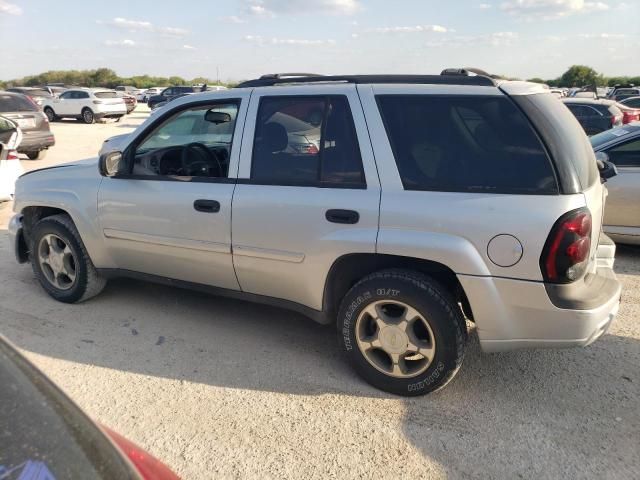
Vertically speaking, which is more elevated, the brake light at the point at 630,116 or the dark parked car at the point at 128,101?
the brake light at the point at 630,116

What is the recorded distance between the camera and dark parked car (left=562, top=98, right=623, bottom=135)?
1197 cm

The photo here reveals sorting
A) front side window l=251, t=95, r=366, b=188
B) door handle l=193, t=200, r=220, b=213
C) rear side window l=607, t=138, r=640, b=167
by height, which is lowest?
rear side window l=607, t=138, r=640, b=167

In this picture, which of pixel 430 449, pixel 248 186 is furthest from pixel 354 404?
pixel 248 186

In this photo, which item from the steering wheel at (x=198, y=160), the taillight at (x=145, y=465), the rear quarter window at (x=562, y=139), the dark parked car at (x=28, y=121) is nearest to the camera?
the taillight at (x=145, y=465)

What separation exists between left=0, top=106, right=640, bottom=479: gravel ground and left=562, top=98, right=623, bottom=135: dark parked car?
902cm

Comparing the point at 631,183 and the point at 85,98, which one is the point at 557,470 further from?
the point at 85,98

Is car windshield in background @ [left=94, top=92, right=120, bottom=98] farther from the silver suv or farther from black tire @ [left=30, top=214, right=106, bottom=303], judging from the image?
the silver suv

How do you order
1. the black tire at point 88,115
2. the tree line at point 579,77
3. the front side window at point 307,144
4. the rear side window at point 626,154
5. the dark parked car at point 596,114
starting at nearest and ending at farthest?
1. the front side window at point 307,144
2. the rear side window at point 626,154
3. the dark parked car at point 596,114
4. the black tire at point 88,115
5. the tree line at point 579,77

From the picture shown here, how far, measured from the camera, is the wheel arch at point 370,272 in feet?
10.2

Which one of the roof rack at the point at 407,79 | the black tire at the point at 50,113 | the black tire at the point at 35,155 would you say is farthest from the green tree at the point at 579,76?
the roof rack at the point at 407,79

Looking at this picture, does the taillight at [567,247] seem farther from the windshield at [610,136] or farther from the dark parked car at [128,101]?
the dark parked car at [128,101]

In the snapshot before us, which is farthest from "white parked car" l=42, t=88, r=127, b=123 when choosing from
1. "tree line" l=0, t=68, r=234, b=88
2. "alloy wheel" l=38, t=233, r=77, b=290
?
"tree line" l=0, t=68, r=234, b=88

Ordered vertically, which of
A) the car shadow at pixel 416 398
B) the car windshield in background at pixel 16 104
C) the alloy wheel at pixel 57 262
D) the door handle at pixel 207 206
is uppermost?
the door handle at pixel 207 206

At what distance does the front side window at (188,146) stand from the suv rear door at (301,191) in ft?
1.37
